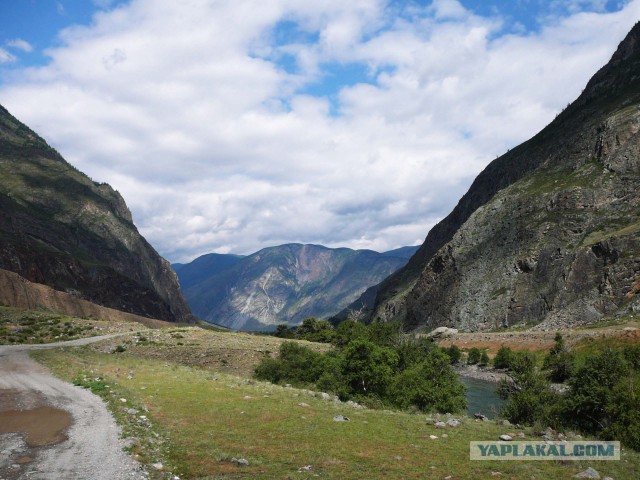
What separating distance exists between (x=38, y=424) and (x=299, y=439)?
41.9 ft

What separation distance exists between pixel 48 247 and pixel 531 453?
655 ft

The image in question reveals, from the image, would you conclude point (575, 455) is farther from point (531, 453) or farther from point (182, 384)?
point (182, 384)

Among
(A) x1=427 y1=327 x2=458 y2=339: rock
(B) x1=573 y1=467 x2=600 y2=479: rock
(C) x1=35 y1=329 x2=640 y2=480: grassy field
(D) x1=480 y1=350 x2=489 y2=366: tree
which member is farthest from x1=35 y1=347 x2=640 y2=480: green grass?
(A) x1=427 y1=327 x2=458 y2=339: rock

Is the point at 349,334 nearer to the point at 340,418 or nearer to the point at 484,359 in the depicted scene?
the point at 484,359

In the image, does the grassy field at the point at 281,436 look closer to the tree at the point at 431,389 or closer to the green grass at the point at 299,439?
the green grass at the point at 299,439

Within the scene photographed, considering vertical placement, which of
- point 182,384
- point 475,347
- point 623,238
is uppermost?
point 623,238

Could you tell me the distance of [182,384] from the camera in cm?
3453

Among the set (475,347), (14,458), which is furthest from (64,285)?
(14,458)

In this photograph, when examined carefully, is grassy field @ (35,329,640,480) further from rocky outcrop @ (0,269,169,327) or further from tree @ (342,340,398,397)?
rocky outcrop @ (0,269,169,327)

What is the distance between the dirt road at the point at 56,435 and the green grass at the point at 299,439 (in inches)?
59.1

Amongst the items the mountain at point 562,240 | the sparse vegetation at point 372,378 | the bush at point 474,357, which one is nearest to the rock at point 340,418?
the sparse vegetation at point 372,378

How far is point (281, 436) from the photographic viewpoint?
21188 mm

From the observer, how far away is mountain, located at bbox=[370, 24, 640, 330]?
114000mm

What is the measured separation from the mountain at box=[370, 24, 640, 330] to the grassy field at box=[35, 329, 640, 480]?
9894 centimetres
